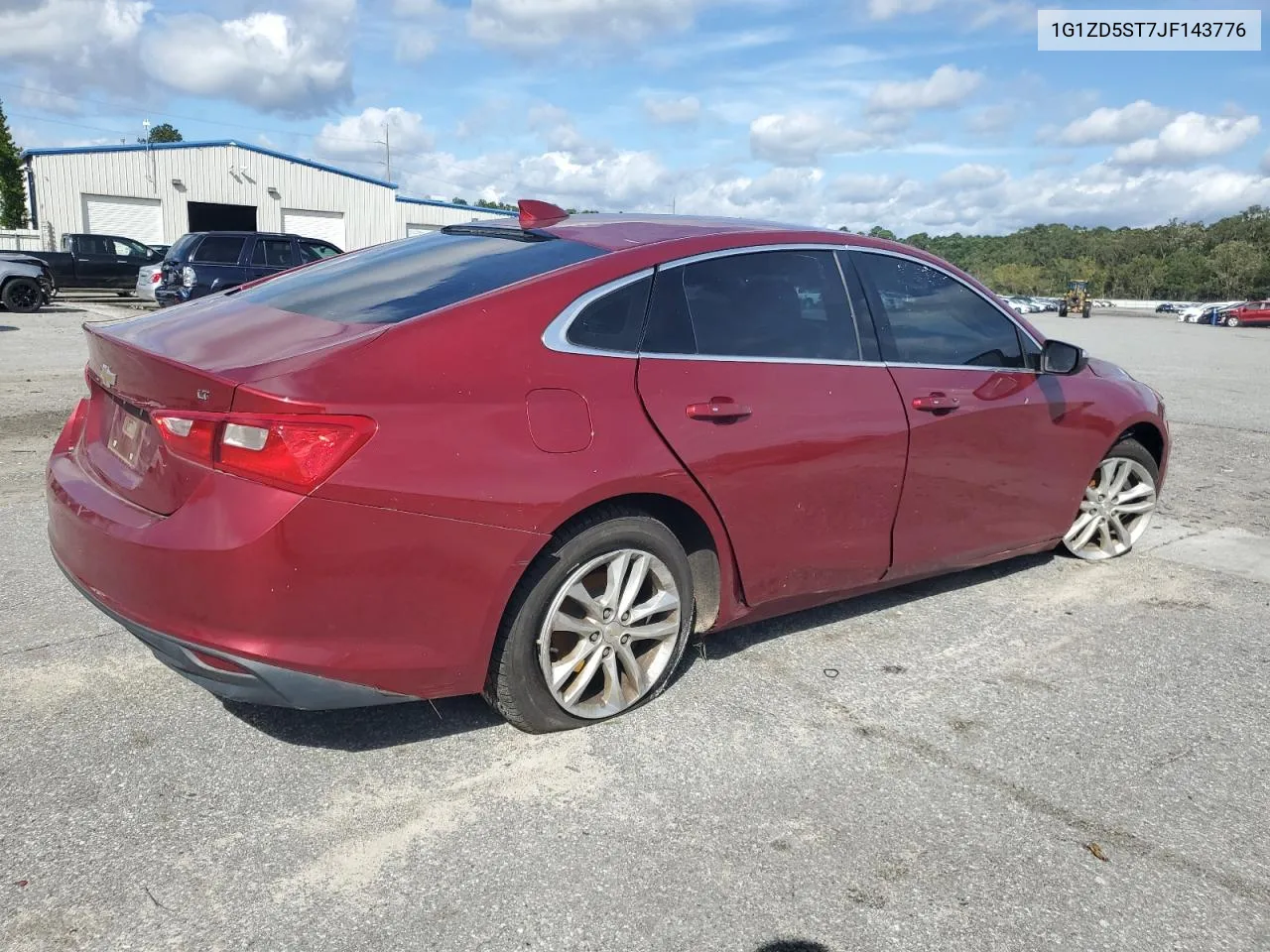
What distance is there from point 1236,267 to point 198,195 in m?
94.9

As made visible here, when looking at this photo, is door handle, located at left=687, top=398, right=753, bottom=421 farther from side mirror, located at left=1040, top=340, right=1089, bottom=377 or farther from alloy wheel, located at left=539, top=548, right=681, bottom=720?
side mirror, located at left=1040, top=340, right=1089, bottom=377

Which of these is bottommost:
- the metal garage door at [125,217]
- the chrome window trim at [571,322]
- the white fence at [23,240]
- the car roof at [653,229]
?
the chrome window trim at [571,322]

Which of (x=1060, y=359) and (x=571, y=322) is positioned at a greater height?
(x=571, y=322)

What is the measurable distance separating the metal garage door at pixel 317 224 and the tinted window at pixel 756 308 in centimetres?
3943

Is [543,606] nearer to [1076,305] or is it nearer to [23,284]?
[23,284]

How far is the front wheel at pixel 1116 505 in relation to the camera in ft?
17.2

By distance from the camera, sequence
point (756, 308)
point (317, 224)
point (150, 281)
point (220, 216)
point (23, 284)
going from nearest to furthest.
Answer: point (756, 308) < point (23, 284) < point (150, 281) < point (220, 216) < point (317, 224)

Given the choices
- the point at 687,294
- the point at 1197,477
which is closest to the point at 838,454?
the point at 687,294

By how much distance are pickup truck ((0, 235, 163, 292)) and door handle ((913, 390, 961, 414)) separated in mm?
26402

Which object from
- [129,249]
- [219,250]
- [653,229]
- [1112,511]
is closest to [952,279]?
[653,229]

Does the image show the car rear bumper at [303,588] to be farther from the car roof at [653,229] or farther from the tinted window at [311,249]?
the tinted window at [311,249]

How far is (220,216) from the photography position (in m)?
39.2

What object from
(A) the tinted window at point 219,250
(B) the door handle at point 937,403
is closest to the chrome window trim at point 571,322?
(B) the door handle at point 937,403

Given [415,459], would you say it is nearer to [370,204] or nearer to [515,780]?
[515,780]
